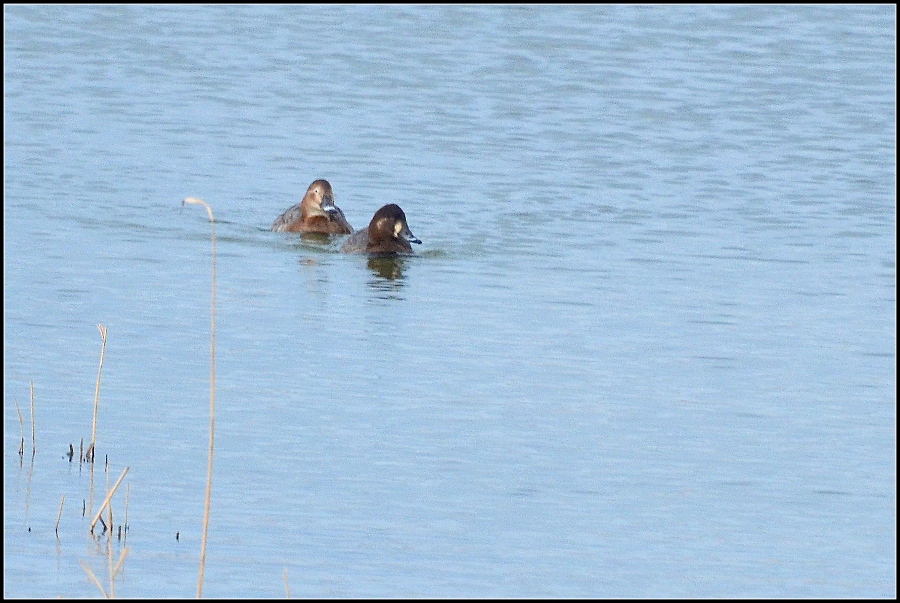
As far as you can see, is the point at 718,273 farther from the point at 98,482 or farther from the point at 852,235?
the point at 98,482

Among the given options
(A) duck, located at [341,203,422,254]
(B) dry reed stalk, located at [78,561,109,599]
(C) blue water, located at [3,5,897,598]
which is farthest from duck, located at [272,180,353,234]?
(B) dry reed stalk, located at [78,561,109,599]

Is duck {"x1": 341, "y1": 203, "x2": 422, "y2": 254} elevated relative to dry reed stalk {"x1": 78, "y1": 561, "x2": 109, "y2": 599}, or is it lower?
elevated

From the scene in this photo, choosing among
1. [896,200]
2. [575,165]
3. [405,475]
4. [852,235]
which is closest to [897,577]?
[405,475]

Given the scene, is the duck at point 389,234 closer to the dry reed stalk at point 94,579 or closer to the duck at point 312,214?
the duck at point 312,214

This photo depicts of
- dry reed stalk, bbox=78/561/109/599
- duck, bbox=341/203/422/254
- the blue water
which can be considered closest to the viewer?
dry reed stalk, bbox=78/561/109/599

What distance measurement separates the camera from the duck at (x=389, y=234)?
15.5 metres

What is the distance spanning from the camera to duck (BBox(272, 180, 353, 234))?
54.2 feet

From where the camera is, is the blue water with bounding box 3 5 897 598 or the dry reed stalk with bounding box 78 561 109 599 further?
the blue water with bounding box 3 5 897 598

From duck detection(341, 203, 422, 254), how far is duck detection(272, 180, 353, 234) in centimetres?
89

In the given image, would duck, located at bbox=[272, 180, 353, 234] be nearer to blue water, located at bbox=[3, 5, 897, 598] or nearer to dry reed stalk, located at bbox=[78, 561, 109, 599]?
blue water, located at bbox=[3, 5, 897, 598]

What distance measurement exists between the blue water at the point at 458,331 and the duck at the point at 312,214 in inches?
7.4

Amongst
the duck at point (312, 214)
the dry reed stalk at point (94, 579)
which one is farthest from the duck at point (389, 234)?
the dry reed stalk at point (94, 579)

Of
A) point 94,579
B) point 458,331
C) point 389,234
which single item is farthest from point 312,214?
point 94,579

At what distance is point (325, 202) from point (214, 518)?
857cm
